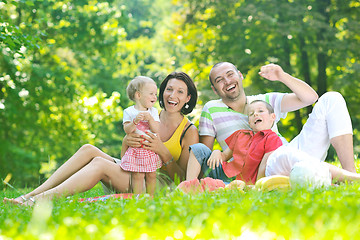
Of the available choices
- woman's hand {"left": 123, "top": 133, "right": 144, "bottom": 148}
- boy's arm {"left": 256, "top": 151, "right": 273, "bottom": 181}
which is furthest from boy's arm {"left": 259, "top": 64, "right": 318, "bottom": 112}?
woman's hand {"left": 123, "top": 133, "right": 144, "bottom": 148}

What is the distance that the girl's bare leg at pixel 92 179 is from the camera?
12.2ft

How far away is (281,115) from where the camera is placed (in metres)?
4.78

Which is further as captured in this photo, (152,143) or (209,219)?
(152,143)

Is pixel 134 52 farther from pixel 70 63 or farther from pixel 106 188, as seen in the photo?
pixel 106 188

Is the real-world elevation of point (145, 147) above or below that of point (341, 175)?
above

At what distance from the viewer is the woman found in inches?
150

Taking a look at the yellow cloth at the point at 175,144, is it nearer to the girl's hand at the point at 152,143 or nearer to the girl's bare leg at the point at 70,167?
the girl's hand at the point at 152,143

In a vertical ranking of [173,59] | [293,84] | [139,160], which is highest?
[173,59]

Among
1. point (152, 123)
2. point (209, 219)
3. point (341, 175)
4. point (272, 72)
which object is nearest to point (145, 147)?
point (152, 123)

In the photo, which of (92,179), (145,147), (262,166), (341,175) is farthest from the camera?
(145,147)

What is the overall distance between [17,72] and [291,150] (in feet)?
36.3

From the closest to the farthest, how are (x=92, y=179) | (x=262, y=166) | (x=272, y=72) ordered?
(x=92, y=179), (x=262, y=166), (x=272, y=72)

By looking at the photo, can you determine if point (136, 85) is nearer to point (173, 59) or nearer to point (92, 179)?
point (92, 179)

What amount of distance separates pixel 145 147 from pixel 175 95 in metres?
0.76
